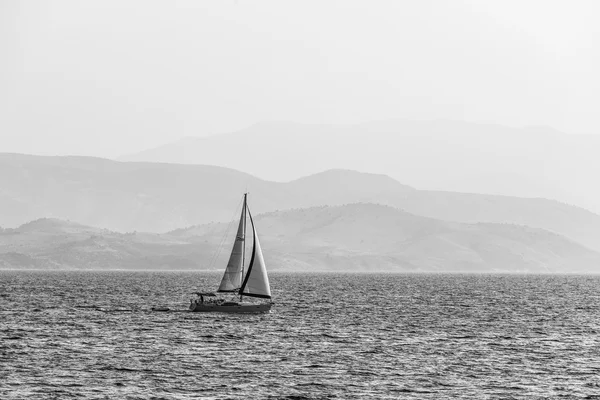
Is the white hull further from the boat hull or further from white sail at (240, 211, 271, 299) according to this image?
white sail at (240, 211, 271, 299)

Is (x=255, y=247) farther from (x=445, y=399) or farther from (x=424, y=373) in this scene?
(x=445, y=399)

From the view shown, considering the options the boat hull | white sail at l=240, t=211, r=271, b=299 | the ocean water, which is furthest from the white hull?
white sail at l=240, t=211, r=271, b=299

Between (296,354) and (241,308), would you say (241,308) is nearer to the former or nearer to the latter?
(241,308)

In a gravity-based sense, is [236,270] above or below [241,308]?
above

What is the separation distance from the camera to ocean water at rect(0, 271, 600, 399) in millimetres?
59562

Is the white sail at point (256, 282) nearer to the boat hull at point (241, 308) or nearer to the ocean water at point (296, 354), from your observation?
the ocean water at point (296, 354)

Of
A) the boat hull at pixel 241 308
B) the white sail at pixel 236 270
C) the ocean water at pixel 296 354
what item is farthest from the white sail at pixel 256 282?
the boat hull at pixel 241 308

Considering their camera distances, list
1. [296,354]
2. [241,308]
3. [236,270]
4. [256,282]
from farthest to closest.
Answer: [241,308] → [236,270] → [256,282] → [296,354]

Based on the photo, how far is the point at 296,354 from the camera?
75188mm

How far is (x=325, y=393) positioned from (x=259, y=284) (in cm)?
4620

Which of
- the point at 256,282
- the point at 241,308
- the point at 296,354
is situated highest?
the point at 256,282

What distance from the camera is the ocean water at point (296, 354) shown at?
195 feet

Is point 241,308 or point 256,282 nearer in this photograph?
point 256,282

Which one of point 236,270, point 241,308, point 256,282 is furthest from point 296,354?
point 241,308
